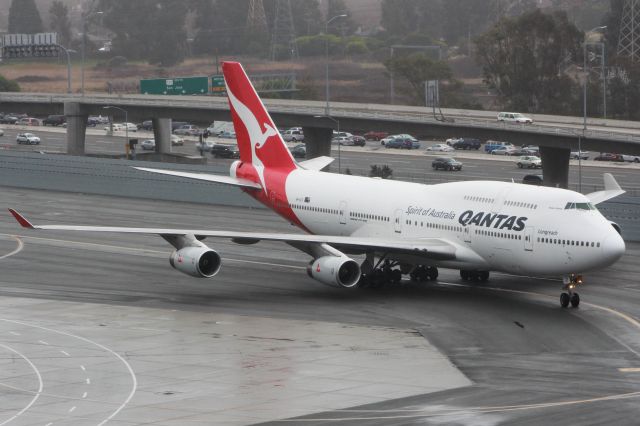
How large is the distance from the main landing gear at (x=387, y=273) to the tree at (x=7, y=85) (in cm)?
14499

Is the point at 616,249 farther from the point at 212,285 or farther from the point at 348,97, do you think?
the point at 348,97

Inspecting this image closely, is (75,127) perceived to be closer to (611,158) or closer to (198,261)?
(611,158)

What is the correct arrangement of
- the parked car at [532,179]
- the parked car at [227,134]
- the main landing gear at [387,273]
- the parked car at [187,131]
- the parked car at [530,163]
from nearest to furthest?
the main landing gear at [387,273], the parked car at [532,179], the parked car at [530,163], the parked car at [227,134], the parked car at [187,131]

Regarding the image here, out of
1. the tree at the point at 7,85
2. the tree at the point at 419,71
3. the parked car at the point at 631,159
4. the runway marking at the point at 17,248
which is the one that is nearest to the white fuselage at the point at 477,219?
the runway marking at the point at 17,248

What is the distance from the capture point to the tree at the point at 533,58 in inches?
6619

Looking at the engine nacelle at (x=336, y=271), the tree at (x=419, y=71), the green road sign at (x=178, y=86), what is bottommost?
the engine nacelle at (x=336, y=271)

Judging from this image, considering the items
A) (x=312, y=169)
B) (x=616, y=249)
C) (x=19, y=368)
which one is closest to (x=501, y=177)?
(x=312, y=169)

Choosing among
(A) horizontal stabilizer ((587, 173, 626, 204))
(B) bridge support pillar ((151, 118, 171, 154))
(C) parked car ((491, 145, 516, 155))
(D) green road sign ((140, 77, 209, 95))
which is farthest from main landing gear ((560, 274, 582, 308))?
(D) green road sign ((140, 77, 209, 95))

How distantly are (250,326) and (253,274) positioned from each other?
13.8 m

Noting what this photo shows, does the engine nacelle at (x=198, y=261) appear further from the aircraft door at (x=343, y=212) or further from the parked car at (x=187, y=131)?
the parked car at (x=187, y=131)

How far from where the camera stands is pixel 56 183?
103 m

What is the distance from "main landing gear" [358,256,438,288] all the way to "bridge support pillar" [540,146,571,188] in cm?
4835

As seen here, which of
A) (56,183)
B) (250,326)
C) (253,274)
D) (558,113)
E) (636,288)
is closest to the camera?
(250,326)

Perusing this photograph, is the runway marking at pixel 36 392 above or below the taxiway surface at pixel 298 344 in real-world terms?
below
